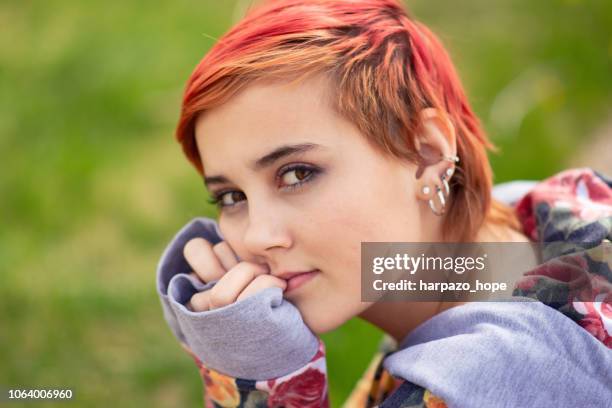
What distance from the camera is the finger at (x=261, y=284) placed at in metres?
2.01

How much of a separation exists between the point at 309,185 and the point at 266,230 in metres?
0.18

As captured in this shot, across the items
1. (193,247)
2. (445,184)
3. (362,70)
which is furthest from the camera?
(193,247)

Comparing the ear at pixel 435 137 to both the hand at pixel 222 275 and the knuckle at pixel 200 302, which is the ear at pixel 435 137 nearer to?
the hand at pixel 222 275

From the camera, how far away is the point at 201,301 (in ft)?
6.93

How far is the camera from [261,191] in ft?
6.66

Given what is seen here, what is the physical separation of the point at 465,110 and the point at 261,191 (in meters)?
0.82

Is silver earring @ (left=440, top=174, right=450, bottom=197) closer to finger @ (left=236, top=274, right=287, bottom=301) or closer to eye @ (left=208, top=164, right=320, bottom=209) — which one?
eye @ (left=208, top=164, right=320, bottom=209)

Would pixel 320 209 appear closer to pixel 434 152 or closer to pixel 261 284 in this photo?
pixel 261 284

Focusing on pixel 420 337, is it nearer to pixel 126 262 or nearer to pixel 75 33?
pixel 126 262

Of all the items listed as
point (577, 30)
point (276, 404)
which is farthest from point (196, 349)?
point (577, 30)

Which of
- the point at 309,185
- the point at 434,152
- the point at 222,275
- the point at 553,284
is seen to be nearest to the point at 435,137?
the point at 434,152

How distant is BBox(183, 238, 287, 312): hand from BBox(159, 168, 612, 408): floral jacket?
238 mm

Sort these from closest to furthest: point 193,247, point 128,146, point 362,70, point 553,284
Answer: point 553,284 → point 362,70 → point 193,247 → point 128,146

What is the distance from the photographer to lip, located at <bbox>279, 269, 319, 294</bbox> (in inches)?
81.2
